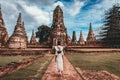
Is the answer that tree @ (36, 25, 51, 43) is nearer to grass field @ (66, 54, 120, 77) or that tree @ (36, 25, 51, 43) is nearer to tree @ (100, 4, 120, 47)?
tree @ (100, 4, 120, 47)

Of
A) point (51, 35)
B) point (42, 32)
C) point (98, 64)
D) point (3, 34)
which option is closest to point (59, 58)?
point (98, 64)

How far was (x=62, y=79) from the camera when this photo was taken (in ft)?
30.5

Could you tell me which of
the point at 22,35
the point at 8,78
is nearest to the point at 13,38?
the point at 22,35

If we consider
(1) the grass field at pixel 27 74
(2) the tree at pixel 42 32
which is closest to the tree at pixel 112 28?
(2) the tree at pixel 42 32

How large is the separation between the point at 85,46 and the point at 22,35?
1516 cm

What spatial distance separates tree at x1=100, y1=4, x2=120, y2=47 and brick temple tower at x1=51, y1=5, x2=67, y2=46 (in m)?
13.1

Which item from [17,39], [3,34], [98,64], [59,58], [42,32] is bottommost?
[98,64]

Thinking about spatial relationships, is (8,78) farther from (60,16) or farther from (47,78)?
(60,16)

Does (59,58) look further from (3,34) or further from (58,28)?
(3,34)

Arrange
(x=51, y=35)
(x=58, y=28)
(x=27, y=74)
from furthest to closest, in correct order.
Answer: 1. (x=51, y=35)
2. (x=58, y=28)
3. (x=27, y=74)

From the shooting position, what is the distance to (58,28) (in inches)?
1898

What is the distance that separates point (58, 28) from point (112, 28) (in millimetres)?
16524

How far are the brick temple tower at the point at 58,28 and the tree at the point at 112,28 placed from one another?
13.1m

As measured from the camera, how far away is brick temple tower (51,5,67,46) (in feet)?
154
